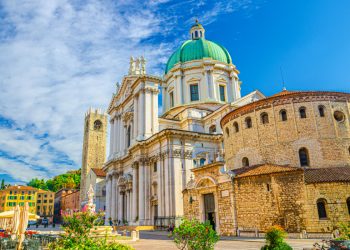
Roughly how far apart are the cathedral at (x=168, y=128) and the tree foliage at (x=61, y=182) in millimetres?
58915

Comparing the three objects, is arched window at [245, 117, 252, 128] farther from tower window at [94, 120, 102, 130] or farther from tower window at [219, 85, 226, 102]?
tower window at [94, 120, 102, 130]

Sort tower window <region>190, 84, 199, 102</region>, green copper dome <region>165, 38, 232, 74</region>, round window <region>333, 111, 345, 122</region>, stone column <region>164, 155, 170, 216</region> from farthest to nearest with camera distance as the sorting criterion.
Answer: green copper dome <region>165, 38, 232, 74</region>, tower window <region>190, 84, 199, 102</region>, stone column <region>164, 155, 170, 216</region>, round window <region>333, 111, 345, 122</region>

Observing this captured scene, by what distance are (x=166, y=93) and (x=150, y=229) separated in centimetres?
2401

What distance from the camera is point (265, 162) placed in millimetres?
23438

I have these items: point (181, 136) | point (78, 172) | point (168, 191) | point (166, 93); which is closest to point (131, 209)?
point (168, 191)

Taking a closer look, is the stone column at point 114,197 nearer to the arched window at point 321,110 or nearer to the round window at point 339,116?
the arched window at point 321,110

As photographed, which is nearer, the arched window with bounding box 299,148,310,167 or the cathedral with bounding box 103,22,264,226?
the arched window with bounding box 299,148,310,167

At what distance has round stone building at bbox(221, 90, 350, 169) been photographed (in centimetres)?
2191

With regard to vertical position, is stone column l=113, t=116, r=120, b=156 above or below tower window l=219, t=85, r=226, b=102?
below

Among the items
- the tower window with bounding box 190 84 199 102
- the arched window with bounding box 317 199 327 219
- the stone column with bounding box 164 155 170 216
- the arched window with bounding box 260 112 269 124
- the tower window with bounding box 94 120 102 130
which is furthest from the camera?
the tower window with bounding box 94 120 102 130

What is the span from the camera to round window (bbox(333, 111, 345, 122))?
2275 centimetres

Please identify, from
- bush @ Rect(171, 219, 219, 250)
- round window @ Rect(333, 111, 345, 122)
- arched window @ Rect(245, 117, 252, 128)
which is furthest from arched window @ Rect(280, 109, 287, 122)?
bush @ Rect(171, 219, 219, 250)

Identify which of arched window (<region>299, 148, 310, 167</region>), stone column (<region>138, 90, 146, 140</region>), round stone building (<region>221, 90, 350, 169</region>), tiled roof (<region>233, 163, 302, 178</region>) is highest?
stone column (<region>138, 90, 146, 140</region>)

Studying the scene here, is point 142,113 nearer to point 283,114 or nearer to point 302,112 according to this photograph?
point 283,114
